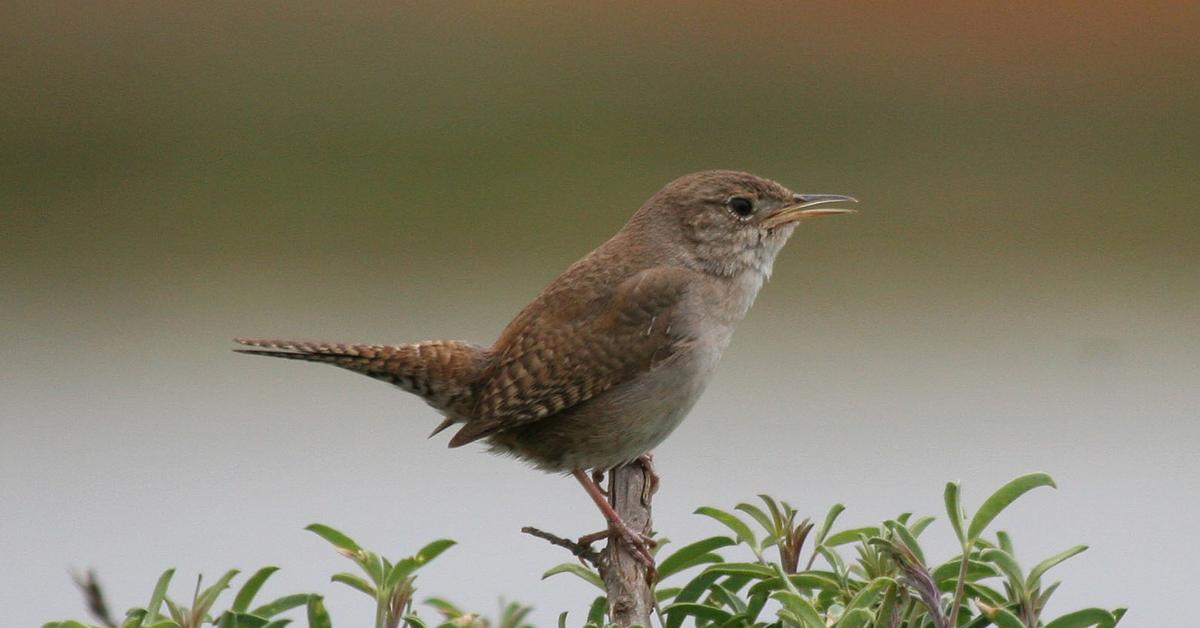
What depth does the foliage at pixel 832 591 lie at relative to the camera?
1.70m

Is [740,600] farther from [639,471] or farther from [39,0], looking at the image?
[39,0]

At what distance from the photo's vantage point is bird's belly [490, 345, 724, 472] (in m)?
3.38

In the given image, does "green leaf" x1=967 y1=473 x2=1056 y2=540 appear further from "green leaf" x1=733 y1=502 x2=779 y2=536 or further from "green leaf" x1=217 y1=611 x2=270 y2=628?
"green leaf" x1=217 y1=611 x2=270 y2=628

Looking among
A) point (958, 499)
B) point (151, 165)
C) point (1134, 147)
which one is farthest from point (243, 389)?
point (958, 499)

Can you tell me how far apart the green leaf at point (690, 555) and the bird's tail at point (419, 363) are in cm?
148

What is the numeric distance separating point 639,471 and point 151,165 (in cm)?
523

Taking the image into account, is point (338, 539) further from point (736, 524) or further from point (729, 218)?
point (729, 218)

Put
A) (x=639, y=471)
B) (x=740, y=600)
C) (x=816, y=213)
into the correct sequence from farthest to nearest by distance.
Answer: (x=816, y=213) → (x=639, y=471) → (x=740, y=600)

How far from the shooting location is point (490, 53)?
8219 mm

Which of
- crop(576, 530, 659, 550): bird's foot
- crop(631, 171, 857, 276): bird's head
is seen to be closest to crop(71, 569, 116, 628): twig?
crop(576, 530, 659, 550): bird's foot

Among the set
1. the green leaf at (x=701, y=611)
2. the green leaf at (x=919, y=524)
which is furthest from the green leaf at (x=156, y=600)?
the green leaf at (x=919, y=524)

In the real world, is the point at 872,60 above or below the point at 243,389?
above

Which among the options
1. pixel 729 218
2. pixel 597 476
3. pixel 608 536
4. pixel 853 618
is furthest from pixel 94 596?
pixel 729 218

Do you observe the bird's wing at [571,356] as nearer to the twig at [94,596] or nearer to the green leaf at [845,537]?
the green leaf at [845,537]
